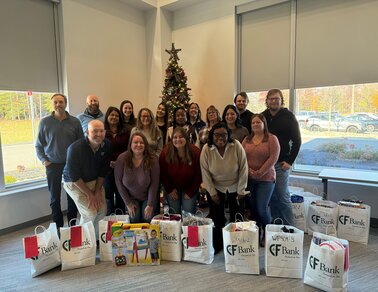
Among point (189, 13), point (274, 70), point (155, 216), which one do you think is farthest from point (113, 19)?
point (155, 216)

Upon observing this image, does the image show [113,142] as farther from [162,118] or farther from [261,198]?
[261,198]

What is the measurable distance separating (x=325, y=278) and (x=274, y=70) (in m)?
2.89

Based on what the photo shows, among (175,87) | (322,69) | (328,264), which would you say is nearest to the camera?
(328,264)

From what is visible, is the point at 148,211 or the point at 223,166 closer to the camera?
the point at 223,166

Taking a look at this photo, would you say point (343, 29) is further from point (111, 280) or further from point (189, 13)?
point (111, 280)

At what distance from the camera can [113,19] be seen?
4426 millimetres

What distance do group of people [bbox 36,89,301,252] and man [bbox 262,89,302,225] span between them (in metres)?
0.01

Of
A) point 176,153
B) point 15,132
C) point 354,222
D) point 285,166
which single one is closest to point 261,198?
point 285,166

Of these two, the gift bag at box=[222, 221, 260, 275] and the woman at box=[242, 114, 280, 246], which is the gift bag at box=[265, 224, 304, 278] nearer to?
the gift bag at box=[222, 221, 260, 275]

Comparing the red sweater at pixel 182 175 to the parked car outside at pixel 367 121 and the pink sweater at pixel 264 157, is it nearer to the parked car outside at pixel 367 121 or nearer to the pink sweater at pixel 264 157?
the pink sweater at pixel 264 157

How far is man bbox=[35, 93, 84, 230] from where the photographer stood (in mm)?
3000

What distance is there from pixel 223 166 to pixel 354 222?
5.27 feet

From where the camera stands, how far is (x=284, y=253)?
2254 mm

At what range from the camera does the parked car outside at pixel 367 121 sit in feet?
11.2
